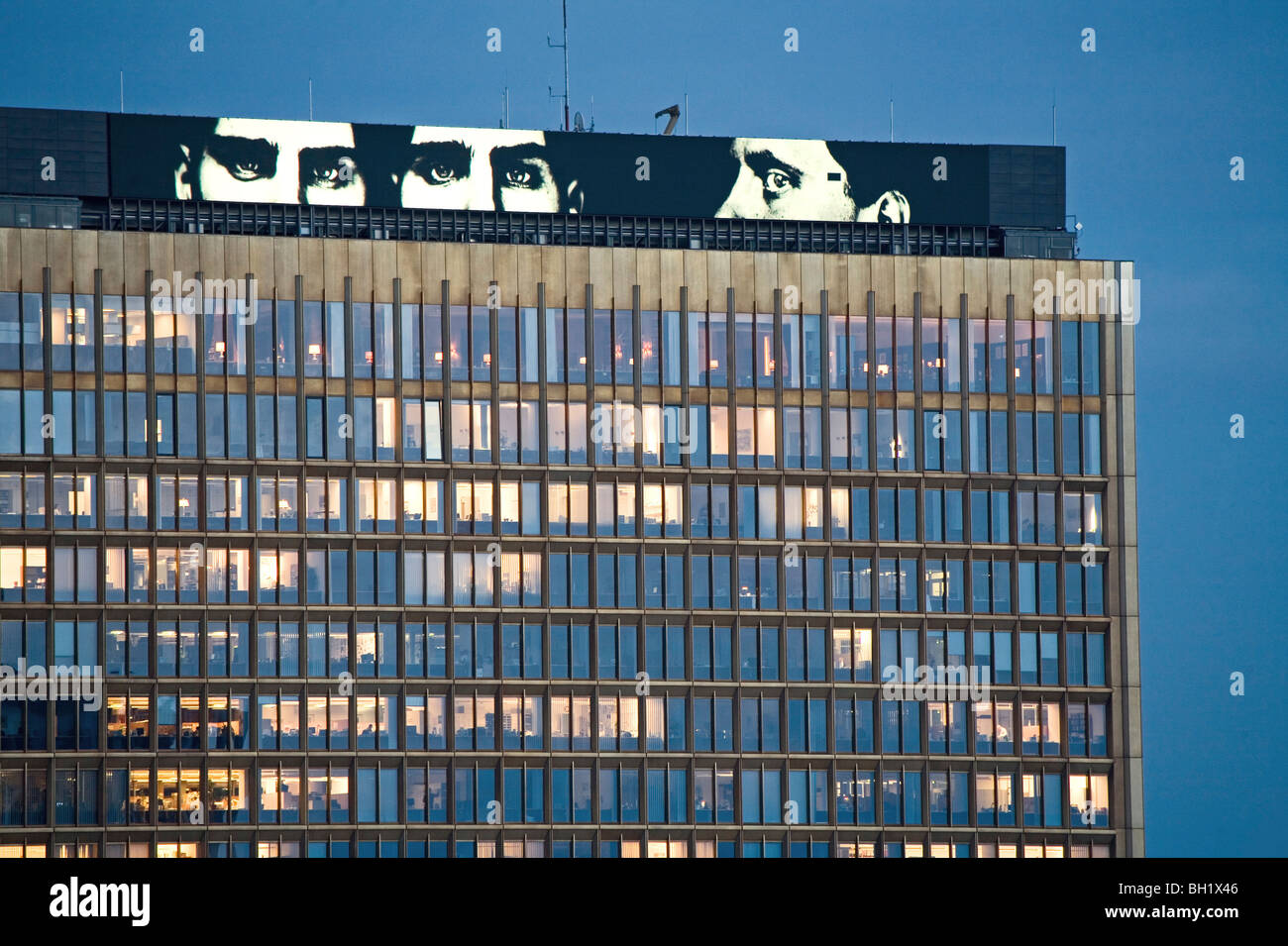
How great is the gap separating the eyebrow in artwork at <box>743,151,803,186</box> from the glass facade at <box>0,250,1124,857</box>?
20.0 metres

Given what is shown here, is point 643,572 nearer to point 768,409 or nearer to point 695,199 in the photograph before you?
point 768,409

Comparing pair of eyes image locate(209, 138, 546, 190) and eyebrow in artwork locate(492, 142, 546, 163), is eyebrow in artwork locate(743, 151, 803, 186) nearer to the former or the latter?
eyebrow in artwork locate(492, 142, 546, 163)

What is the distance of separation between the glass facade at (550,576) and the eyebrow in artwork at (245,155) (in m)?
19.3

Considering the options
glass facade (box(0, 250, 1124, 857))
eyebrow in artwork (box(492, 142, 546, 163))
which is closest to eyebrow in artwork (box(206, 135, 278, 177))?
eyebrow in artwork (box(492, 142, 546, 163))

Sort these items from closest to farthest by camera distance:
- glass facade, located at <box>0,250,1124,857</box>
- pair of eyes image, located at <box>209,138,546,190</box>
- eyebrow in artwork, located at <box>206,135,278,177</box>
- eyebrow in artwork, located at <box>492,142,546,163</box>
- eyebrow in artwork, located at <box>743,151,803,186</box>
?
glass facade, located at <box>0,250,1124,857</box> < eyebrow in artwork, located at <box>206,135,278,177</box> < pair of eyes image, located at <box>209,138,546,190</box> < eyebrow in artwork, located at <box>492,142,546,163</box> < eyebrow in artwork, located at <box>743,151,803,186</box>

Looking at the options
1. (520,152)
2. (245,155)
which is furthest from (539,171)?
(245,155)

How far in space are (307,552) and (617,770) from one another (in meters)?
16.9

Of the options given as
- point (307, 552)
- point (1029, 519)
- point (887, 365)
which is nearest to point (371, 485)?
point (307, 552)

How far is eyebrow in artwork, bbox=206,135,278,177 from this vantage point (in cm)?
9975

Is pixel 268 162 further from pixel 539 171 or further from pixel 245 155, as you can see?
pixel 539 171

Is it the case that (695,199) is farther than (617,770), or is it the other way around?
(695,199)

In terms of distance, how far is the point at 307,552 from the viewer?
82.2m

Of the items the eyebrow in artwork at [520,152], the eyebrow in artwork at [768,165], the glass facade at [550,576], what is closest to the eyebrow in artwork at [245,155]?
the eyebrow in artwork at [520,152]
